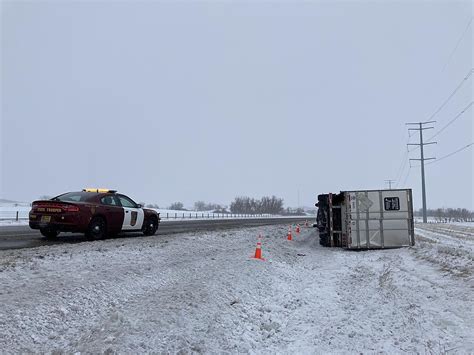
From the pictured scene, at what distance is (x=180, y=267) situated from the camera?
891 cm

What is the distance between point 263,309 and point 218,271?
2.07 metres

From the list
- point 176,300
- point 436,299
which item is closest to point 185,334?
point 176,300

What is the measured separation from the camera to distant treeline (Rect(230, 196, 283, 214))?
15680 centimetres

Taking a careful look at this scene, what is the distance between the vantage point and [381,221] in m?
16.8

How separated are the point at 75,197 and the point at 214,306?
763 cm

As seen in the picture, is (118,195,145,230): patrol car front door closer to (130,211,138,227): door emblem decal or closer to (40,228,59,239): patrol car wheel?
(130,211,138,227): door emblem decal

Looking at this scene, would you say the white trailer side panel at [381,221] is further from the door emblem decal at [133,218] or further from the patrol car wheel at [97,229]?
the patrol car wheel at [97,229]

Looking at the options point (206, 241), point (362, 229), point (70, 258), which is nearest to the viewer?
point (70, 258)

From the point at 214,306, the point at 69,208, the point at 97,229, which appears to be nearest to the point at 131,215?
the point at 97,229

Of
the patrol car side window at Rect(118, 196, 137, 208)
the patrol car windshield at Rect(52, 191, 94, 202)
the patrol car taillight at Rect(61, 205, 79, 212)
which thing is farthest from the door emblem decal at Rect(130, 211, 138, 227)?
the patrol car taillight at Rect(61, 205, 79, 212)

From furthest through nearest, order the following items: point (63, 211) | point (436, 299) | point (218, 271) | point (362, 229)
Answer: point (362, 229) → point (63, 211) → point (218, 271) → point (436, 299)

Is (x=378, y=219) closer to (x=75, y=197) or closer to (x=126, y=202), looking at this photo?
(x=126, y=202)

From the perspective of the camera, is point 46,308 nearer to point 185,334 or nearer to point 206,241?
point 185,334

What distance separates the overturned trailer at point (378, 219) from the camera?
54.7ft
